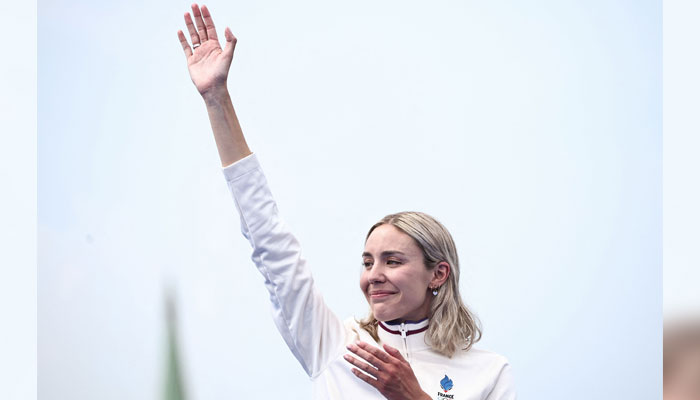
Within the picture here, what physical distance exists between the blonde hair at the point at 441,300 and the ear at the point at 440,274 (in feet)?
0.04

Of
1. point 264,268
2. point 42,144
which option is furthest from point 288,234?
point 42,144

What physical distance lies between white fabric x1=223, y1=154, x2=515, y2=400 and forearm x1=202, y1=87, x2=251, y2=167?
3 cm

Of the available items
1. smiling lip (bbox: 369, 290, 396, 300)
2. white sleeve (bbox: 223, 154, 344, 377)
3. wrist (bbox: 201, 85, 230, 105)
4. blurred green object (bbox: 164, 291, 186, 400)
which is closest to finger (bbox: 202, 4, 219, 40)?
wrist (bbox: 201, 85, 230, 105)

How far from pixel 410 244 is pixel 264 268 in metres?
0.44

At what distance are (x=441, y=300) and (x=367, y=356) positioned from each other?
0.38m

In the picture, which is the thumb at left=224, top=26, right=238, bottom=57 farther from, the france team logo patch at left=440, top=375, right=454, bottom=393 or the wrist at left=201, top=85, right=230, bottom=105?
the france team logo patch at left=440, top=375, right=454, bottom=393

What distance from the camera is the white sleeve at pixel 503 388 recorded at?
2.15 m

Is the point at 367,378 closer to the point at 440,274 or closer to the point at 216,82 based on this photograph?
the point at 440,274

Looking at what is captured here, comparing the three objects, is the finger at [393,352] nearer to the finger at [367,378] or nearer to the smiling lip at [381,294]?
the finger at [367,378]

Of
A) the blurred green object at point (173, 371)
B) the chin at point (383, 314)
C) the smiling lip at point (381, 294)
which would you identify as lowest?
the blurred green object at point (173, 371)

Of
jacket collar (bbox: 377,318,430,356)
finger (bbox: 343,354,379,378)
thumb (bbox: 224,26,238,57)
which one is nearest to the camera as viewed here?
finger (bbox: 343,354,379,378)

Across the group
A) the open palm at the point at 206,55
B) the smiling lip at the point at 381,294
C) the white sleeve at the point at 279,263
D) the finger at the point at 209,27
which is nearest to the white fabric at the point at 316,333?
the white sleeve at the point at 279,263

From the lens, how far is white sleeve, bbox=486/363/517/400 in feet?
7.07

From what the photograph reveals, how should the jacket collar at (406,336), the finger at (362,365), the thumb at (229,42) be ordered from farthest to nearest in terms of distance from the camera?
the jacket collar at (406,336), the thumb at (229,42), the finger at (362,365)
